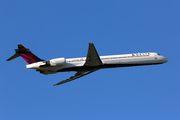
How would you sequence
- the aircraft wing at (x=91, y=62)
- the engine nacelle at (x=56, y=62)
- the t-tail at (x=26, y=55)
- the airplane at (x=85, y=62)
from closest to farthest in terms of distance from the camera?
the aircraft wing at (x=91, y=62)
the engine nacelle at (x=56, y=62)
the airplane at (x=85, y=62)
the t-tail at (x=26, y=55)

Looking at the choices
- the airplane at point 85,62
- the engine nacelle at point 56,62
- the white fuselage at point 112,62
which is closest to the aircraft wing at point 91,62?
the airplane at point 85,62

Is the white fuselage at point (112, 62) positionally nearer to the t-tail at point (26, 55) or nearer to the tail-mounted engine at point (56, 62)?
the tail-mounted engine at point (56, 62)

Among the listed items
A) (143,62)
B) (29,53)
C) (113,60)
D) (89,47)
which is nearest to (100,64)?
(113,60)

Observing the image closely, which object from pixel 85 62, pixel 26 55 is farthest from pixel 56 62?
pixel 26 55

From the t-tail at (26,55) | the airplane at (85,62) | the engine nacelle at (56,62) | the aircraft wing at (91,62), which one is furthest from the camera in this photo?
the t-tail at (26,55)

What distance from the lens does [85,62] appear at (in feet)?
118

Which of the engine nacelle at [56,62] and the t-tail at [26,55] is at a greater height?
the t-tail at [26,55]

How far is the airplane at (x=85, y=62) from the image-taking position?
34.9m

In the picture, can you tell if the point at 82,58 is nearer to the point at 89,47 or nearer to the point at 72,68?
the point at 72,68

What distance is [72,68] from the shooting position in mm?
36812

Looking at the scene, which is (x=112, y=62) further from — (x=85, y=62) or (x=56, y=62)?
(x=56, y=62)

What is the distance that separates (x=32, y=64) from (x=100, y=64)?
10.1 meters

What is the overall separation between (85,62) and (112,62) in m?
4.67

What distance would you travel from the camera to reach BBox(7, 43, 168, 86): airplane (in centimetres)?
3491
